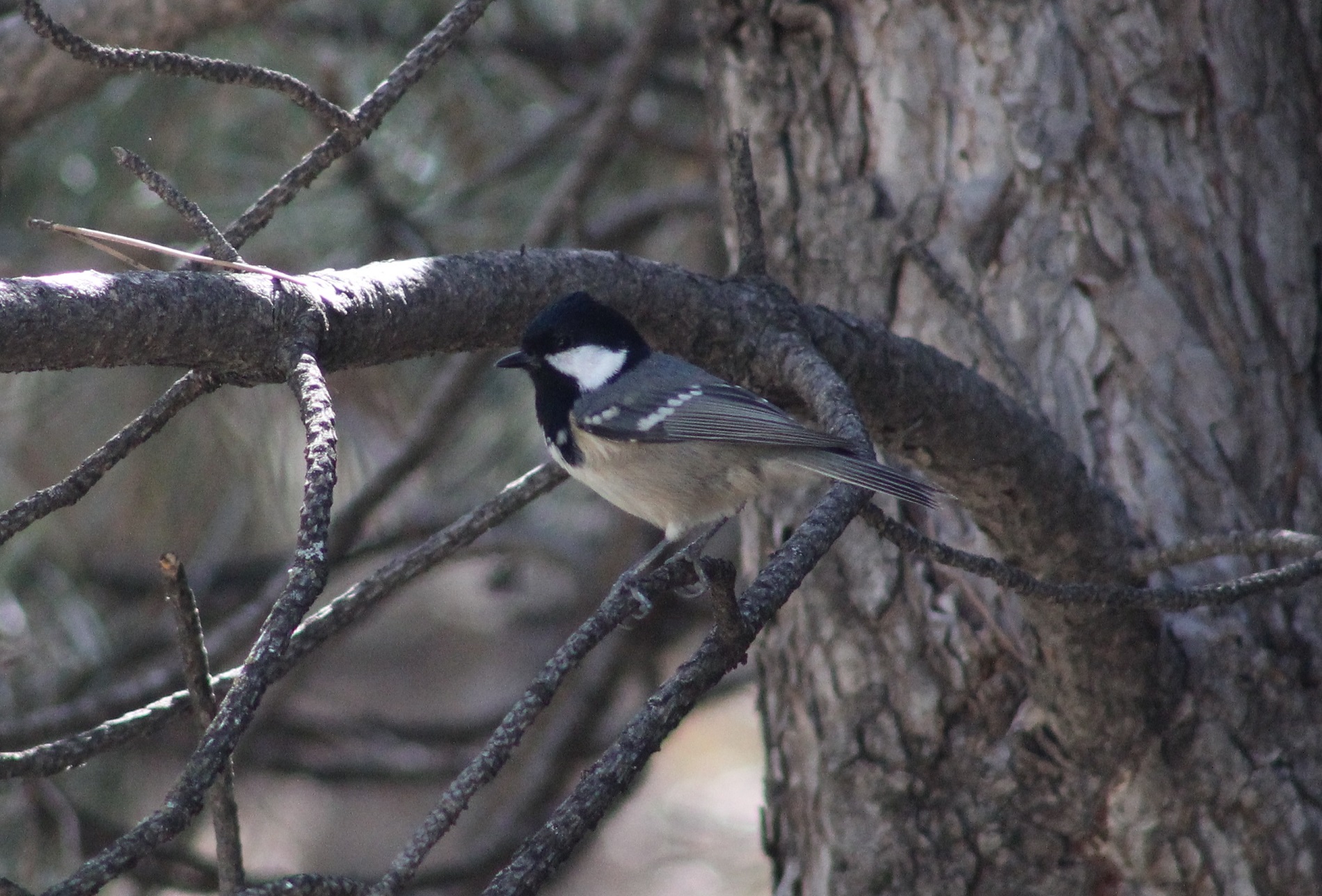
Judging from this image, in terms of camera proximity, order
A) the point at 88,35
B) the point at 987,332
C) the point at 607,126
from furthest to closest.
Result: the point at 607,126, the point at 88,35, the point at 987,332

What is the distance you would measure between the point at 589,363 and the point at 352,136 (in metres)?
0.99

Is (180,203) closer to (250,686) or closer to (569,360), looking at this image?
(250,686)

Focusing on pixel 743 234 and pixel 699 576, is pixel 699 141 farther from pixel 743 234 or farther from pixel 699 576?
pixel 699 576

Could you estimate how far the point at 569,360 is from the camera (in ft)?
8.22

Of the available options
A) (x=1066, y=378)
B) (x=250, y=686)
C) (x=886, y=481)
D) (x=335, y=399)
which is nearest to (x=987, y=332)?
(x=1066, y=378)

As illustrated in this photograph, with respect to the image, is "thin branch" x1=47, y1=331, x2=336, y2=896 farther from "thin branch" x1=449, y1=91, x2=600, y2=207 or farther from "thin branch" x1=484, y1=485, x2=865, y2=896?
"thin branch" x1=449, y1=91, x2=600, y2=207

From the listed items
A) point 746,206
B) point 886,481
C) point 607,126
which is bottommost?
point 886,481

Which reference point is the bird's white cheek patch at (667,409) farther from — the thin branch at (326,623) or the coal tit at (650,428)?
the thin branch at (326,623)

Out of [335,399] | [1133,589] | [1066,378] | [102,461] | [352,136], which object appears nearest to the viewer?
[102,461]

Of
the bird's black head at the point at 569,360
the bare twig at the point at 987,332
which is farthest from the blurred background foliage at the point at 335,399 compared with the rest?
the bare twig at the point at 987,332

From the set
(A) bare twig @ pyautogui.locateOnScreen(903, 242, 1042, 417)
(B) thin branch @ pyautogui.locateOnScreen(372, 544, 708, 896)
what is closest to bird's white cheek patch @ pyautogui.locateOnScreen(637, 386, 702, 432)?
(A) bare twig @ pyautogui.locateOnScreen(903, 242, 1042, 417)

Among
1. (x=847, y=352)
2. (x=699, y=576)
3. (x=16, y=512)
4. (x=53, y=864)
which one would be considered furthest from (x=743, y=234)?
(x=53, y=864)

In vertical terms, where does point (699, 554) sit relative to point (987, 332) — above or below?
below

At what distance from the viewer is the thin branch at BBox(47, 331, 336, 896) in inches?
35.9
